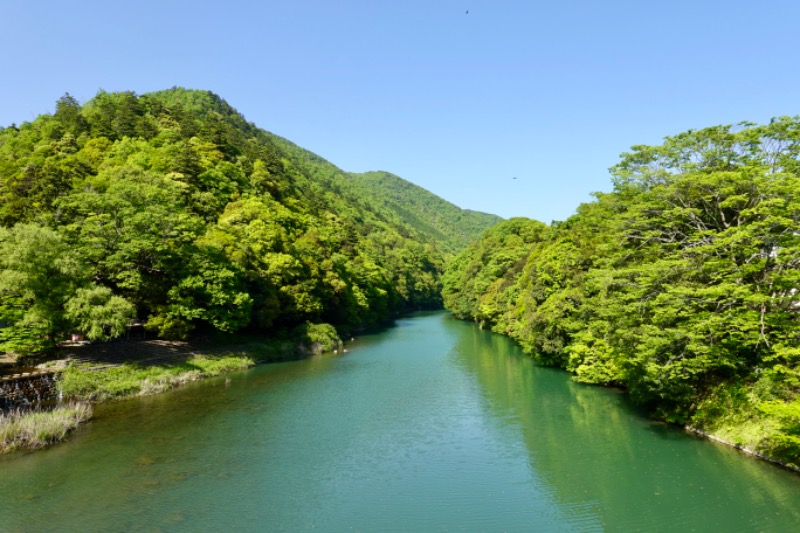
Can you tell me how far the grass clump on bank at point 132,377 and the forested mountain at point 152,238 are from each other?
2521 mm

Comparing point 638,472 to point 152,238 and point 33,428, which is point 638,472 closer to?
point 33,428

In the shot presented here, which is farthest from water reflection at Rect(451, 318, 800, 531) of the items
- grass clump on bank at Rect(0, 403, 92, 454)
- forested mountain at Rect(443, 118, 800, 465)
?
grass clump on bank at Rect(0, 403, 92, 454)

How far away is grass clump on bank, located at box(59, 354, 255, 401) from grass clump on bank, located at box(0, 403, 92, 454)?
426cm

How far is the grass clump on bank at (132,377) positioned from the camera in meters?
27.2

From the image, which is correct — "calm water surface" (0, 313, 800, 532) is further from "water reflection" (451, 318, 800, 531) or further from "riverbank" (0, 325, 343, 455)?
"riverbank" (0, 325, 343, 455)

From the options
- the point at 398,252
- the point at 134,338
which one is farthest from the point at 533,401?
the point at 398,252

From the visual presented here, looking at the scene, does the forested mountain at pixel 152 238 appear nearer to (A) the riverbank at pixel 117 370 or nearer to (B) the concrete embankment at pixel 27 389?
(A) the riverbank at pixel 117 370

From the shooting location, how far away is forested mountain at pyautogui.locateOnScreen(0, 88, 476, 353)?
2891cm

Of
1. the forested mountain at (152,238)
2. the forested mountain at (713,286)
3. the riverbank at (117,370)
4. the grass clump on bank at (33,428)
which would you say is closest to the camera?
the forested mountain at (713,286)

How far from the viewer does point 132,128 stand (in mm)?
69062

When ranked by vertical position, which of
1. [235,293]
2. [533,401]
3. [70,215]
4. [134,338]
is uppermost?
[70,215]

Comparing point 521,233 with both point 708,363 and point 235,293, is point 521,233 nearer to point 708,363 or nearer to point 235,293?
point 235,293

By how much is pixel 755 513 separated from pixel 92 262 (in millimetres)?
40313

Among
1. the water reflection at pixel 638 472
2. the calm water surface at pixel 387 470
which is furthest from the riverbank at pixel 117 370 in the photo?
the water reflection at pixel 638 472
